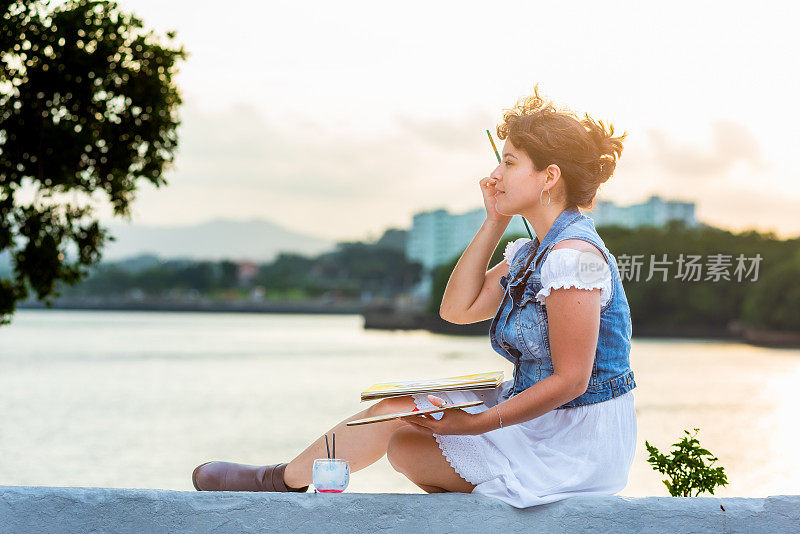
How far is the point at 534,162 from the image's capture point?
2.51 metres

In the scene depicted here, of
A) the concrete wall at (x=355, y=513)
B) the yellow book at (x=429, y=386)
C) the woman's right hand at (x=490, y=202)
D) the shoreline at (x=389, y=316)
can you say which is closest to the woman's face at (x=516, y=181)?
the woman's right hand at (x=490, y=202)

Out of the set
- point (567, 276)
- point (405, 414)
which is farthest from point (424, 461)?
point (567, 276)

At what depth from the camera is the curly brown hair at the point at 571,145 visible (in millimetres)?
2471

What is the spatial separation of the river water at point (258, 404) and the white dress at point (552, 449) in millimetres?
5080

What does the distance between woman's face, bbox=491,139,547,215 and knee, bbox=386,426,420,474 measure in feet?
2.19

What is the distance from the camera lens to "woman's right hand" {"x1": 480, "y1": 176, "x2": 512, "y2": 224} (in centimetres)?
276

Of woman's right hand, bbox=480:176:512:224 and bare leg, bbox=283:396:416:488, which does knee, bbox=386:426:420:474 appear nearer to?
bare leg, bbox=283:396:416:488

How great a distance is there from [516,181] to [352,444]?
0.84 meters

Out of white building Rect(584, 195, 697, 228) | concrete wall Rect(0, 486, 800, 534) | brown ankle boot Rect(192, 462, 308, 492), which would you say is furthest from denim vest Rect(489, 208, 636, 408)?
white building Rect(584, 195, 697, 228)

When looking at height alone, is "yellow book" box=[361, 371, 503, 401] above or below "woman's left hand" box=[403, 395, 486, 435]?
above

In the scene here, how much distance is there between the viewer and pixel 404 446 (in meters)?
2.48

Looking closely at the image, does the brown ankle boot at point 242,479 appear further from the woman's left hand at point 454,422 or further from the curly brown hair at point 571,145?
the curly brown hair at point 571,145

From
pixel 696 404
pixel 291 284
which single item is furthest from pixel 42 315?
pixel 696 404

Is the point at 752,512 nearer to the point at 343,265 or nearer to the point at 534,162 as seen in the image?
the point at 534,162
